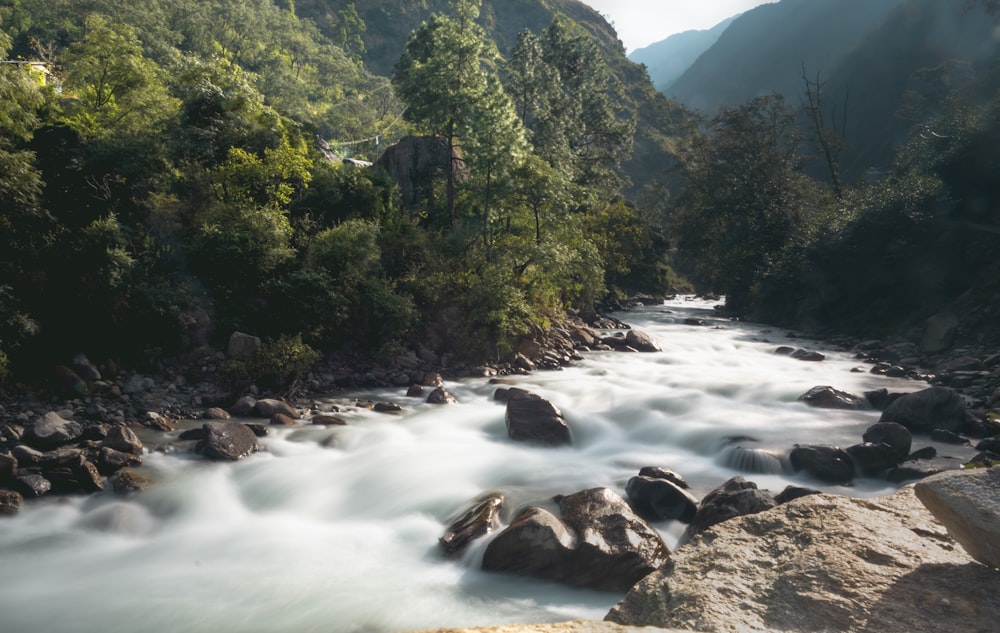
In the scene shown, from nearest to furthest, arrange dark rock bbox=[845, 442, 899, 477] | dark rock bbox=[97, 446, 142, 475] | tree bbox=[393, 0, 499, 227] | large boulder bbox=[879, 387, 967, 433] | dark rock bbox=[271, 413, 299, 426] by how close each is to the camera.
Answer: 1. dark rock bbox=[97, 446, 142, 475]
2. dark rock bbox=[845, 442, 899, 477]
3. large boulder bbox=[879, 387, 967, 433]
4. dark rock bbox=[271, 413, 299, 426]
5. tree bbox=[393, 0, 499, 227]

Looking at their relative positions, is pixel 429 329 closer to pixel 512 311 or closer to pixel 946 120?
pixel 512 311

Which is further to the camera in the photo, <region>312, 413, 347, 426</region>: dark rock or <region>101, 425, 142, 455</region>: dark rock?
<region>312, 413, 347, 426</region>: dark rock

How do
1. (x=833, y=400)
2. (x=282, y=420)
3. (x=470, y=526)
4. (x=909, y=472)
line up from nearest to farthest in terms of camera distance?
(x=470, y=526), (x=909, y=472), (x=282, y=420), (x=833, y=400)

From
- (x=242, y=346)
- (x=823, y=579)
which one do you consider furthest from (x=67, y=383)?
(x=823, y=579)

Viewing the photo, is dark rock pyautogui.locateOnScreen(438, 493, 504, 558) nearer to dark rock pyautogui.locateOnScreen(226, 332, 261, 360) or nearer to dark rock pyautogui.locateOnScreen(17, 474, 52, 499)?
dark rock pyautogui.locateOnScreen(17, 474, 52, 499)

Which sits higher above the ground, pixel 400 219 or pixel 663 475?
pixel 400 219

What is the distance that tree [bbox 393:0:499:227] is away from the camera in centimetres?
2720

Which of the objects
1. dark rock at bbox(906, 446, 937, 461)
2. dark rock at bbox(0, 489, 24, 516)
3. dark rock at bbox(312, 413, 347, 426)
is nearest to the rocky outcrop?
dark rock at bbox(906, 446, 937, 461)

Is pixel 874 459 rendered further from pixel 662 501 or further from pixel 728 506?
pixel 662 501

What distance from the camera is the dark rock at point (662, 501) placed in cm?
963

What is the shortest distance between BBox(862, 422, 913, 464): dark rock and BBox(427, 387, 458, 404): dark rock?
10.3m

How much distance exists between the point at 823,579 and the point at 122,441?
41.3ft

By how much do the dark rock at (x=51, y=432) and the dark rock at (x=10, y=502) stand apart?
2260mm

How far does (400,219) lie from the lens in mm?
25609
